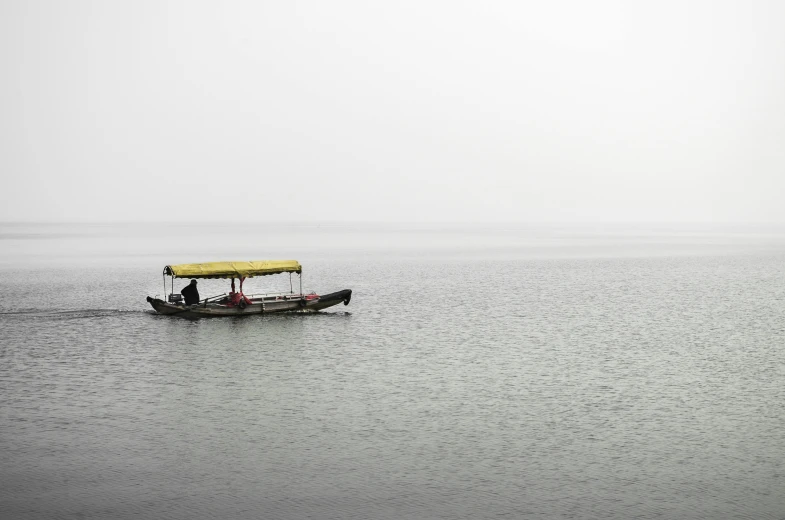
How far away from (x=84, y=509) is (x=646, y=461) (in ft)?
58.4

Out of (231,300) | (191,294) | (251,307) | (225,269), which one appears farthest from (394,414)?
(191,294)

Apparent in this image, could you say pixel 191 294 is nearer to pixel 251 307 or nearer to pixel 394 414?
pixel 251 307

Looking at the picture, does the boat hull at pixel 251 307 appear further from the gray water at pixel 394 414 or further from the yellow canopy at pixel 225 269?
the yellow canopy at pixel 225 269

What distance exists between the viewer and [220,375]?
3994 cm

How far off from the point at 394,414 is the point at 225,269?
94.2 ft

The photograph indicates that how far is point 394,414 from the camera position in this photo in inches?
1276

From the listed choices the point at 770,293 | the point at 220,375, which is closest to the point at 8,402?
the point at 220,375

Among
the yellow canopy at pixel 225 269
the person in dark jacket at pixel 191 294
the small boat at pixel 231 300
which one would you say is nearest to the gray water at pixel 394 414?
the small boat at pixel 231 300

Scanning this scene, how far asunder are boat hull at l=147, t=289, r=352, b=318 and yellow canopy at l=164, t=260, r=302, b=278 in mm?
2211

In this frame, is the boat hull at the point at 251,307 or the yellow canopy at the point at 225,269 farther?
the boat hull at the point at 251,307

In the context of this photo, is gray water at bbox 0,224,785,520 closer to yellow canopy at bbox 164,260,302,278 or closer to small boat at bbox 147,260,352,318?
small boat at bbox 147,260,352,318

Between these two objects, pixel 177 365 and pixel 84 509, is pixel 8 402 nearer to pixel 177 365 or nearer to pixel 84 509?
pixel 177 365

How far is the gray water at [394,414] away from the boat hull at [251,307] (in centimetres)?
83

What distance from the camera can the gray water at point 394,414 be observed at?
933 inches
